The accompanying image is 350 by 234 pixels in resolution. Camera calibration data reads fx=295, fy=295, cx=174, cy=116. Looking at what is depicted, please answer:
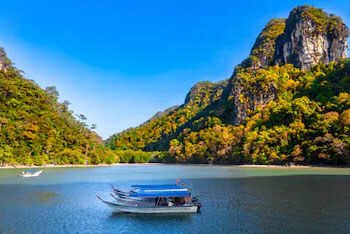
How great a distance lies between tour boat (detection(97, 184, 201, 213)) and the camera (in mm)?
28438

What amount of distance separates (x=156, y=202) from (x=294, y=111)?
98.4m

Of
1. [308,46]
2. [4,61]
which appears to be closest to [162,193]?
[4,61]

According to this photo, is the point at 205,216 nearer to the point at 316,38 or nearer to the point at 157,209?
the point at 157,209

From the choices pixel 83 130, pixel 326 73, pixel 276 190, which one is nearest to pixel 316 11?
pixel 326 73

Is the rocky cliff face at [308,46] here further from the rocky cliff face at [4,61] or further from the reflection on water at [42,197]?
the reflection on water at [42,197]

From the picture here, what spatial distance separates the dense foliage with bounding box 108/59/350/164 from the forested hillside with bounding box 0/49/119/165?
56095 mm

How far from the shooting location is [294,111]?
114188mm

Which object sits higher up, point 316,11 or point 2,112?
point 316,11

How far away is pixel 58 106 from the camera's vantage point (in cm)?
16350

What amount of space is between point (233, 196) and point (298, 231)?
54.2 ft

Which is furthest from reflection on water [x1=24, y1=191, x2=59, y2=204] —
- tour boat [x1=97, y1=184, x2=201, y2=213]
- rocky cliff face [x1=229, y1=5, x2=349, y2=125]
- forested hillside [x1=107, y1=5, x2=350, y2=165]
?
rocky cliff face [x1=229, y1=5, x2=349, y2=125]

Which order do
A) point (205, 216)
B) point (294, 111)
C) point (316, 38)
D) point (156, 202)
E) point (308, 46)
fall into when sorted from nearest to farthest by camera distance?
point (205, 216) < point (156, 202) < point (294, 111) < point (316, 38) < point (308, 46)

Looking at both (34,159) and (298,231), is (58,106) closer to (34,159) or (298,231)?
(34,159)

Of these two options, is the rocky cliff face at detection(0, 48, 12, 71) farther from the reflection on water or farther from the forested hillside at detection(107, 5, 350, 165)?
the reflection on water
